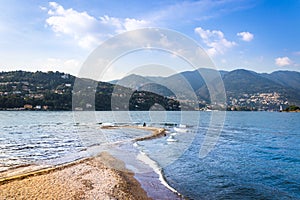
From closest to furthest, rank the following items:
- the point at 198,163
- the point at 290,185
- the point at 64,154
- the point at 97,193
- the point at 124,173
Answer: the point at 97,193, the point at 290,185, the point at 124,173, the point at 198,163, the point at 64,154

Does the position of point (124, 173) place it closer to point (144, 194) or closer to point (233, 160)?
point (144, 194)

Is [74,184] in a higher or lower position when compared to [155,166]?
higher

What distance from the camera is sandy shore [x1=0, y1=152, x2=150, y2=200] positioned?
10406mm

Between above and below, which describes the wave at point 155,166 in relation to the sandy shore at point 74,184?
below

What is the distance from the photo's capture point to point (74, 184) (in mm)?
12312

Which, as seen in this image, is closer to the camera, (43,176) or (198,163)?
(43,176)

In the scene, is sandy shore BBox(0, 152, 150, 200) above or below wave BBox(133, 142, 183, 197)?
above

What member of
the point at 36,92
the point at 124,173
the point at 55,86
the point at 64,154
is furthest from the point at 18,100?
the point at 124,173

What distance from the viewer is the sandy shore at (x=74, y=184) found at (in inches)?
410

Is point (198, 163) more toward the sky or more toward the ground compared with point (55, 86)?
more toward the ground

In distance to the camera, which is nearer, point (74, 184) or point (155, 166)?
point (74, 184)

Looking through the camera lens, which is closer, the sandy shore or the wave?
the sandy shore

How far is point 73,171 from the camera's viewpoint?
49.3ft

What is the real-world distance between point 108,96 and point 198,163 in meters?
129
